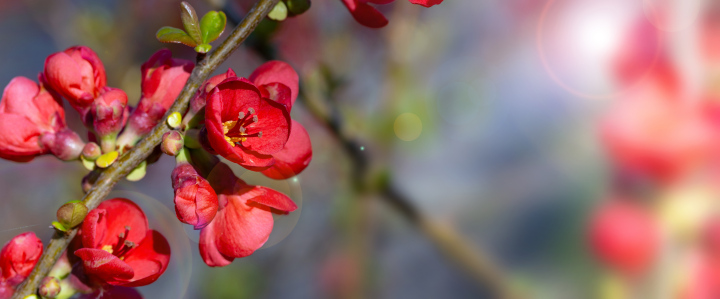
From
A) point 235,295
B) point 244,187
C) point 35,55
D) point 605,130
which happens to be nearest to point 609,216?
point 605,130

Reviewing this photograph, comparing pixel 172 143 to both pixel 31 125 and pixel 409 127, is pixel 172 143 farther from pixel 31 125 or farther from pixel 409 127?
pixel 409 127

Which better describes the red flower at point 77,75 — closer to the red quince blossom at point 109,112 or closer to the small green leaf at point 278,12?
the red quince blossom at point 109,112

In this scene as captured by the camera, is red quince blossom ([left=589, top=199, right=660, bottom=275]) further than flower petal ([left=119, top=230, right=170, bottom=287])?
Yes

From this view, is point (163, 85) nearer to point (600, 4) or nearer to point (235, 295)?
point (235, 295)

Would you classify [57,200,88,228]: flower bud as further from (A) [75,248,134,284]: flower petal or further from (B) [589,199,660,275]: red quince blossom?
(B) [589,199,660,275]: red quince blossom

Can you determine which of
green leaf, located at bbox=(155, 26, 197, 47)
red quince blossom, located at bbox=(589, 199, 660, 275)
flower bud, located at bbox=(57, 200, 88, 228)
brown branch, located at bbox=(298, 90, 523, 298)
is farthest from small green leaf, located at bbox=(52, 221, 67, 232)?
red quince blossom, located at bbox=(589, 199, 660, 275)

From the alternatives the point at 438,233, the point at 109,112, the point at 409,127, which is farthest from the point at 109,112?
the point at 409,127

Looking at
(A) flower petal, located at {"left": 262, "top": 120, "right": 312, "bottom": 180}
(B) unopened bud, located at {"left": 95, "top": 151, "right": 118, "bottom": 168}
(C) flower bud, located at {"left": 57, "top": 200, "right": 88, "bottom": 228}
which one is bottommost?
(A) flower petal, located at {"left": 262, "top": 120, "right": 312, "bottom": 180}

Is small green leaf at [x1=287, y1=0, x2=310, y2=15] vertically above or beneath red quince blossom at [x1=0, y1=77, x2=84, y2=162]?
above
